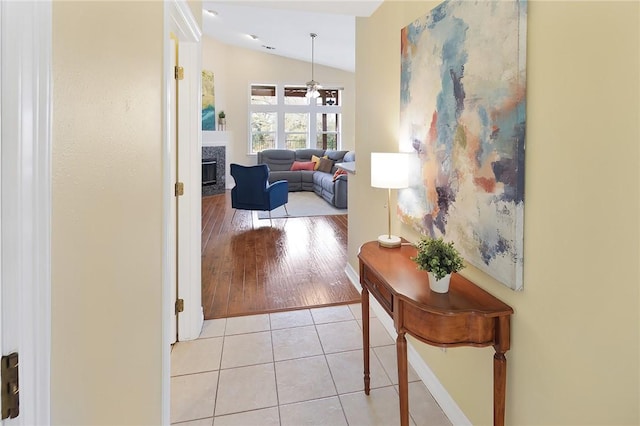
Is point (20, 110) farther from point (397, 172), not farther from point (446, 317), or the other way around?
point (397, 172)

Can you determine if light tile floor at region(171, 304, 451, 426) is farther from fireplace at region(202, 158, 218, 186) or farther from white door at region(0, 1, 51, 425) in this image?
fireplace at region(202, 158, 218, 186)

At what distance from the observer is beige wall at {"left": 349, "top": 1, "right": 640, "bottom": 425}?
36.4 inches

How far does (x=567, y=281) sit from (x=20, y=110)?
1.37 metres

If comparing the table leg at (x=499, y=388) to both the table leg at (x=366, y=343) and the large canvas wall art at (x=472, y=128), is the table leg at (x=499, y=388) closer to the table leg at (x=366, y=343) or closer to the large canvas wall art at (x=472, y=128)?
the large canvas wall art at (x=472, y=128)

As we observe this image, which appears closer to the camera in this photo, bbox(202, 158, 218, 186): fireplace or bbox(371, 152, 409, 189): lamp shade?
bbox(371, 152, 409, 189): lamp shade

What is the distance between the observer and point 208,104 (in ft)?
28.9

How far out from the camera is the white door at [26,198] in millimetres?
581

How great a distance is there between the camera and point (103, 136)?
0.93m

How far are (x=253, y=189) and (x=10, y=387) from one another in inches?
207

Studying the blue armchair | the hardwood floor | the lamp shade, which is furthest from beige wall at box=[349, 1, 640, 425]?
the blue armchair

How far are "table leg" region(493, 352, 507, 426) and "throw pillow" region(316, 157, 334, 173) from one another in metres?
7.52

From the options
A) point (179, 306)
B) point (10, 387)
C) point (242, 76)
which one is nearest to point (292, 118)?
point (242, 76)

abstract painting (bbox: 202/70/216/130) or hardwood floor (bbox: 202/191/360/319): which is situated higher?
abstract painting (bbox: 202/70/216/130)

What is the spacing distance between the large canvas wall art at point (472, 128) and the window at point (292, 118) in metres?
8.04
